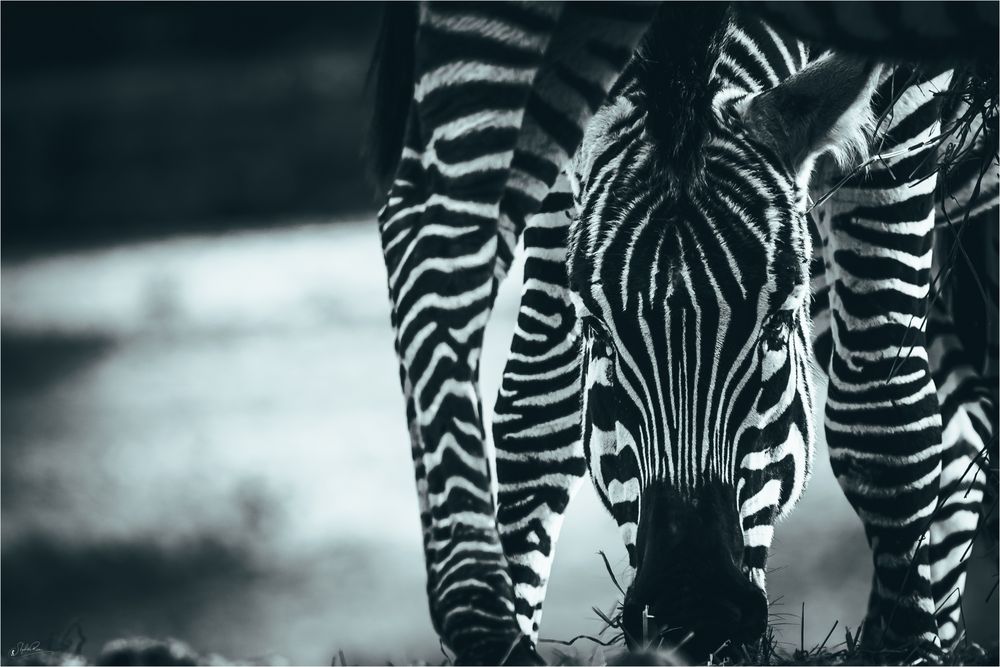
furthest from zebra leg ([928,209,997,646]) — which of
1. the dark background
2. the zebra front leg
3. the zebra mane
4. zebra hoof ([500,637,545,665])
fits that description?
the dark background

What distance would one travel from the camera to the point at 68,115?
6496mm

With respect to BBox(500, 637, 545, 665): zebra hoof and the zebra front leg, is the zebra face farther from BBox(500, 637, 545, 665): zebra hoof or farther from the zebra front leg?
the zebra front leg

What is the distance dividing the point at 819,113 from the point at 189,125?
5317mm

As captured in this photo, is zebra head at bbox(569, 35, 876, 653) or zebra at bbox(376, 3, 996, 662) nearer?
zebra head at bbox(569, 35, 876, 653)

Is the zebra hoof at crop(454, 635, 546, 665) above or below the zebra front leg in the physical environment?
below

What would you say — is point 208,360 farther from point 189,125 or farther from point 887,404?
point 887,404

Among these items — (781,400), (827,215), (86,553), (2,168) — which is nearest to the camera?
(781,400)

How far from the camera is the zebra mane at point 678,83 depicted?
2123mm

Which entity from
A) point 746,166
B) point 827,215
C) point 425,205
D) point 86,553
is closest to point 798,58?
point 827,215

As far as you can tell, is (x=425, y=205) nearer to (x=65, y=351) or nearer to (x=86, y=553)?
(x=86, y=553)

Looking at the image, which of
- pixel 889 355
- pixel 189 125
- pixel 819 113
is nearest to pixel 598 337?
pixel 819 113

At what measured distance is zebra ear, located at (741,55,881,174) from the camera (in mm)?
2045

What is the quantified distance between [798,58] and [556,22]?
0.68 meters

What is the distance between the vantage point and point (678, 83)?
2.16m
